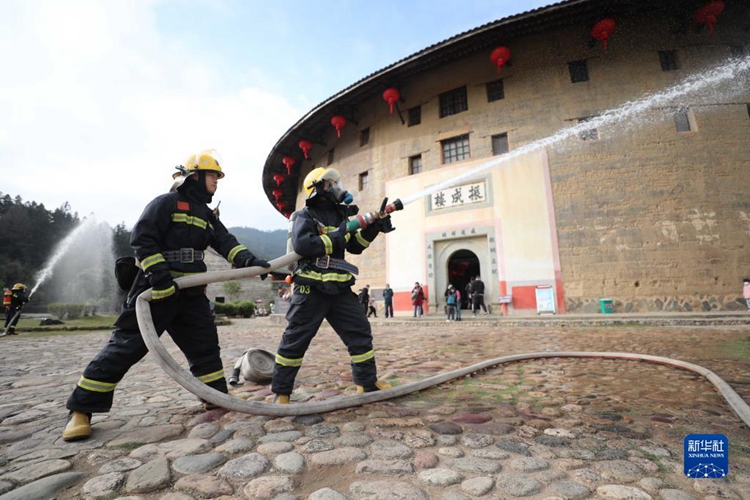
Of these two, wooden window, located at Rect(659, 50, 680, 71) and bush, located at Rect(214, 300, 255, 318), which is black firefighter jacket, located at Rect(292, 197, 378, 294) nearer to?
wooden window, located at Rect(659, 50, 680, 71)

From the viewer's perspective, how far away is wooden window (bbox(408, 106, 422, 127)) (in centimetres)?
1625

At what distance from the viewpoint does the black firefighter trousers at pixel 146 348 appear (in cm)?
219

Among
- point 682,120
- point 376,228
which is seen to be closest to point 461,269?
point 682,120

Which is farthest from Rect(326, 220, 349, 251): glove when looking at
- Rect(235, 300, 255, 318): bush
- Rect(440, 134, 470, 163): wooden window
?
Rect(235, 300, 255, 318): bush

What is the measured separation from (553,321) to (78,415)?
10821mm

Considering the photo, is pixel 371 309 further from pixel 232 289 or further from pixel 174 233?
pixel 232 289

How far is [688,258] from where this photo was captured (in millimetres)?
11680

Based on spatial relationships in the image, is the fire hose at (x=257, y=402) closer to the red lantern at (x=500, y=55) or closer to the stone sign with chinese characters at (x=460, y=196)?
the stone sign with chinese characters at (x=460, y=196)

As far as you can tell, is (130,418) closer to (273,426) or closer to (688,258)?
(273,426)

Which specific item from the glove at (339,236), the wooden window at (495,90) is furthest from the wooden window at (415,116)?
the glove at (339,236)

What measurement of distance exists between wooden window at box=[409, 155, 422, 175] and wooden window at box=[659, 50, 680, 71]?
9848mm

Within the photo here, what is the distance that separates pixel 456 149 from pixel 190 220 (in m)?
14.3

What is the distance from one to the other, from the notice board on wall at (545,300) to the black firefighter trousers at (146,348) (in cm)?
1221

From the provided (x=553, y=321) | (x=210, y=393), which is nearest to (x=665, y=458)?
(x=210, y=393)
